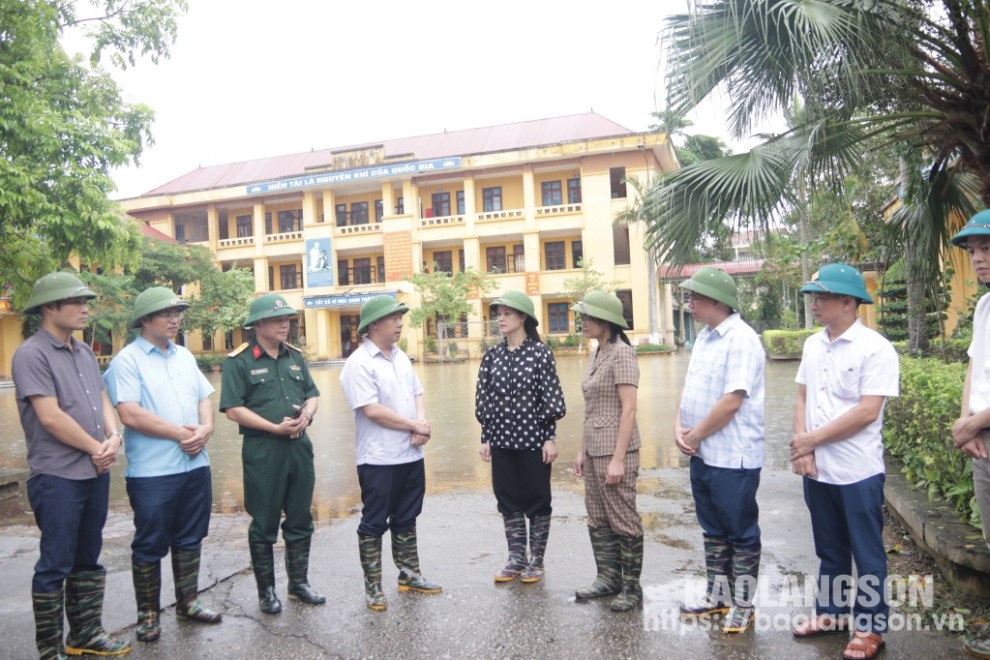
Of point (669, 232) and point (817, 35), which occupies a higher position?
point (817, 35)

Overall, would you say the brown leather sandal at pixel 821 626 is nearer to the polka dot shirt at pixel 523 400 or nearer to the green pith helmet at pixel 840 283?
the green pith helmet at pixel 840 283

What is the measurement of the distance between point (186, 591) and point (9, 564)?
1935 mm

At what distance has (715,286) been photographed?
352 cm

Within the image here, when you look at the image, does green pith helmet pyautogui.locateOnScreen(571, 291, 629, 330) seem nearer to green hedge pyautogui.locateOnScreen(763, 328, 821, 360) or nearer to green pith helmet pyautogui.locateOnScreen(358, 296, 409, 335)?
green pith helmet pyautogui.locateOnScreen(358, 296, 409, 335)

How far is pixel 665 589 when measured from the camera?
154 inches

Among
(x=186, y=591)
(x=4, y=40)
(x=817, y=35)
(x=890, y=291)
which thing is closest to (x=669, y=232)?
(x=817, y=35)

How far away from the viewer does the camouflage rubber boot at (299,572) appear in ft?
12.7

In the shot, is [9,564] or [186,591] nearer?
[186,591]

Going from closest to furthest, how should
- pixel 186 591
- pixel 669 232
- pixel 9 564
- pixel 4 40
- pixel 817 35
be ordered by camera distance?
1. pixel 186 591
2. pixel 9 564
3. pixel 817 35
4. pixel 4 40
5. pixel 669 232

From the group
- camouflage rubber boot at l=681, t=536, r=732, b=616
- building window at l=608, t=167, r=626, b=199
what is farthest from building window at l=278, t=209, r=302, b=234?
camouflage rubber boot at l=681, t=536, r=732, b=616

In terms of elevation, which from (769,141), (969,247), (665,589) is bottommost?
(665,589)

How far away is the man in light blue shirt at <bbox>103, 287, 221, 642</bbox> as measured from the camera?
3.52 m

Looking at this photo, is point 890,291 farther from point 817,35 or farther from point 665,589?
point 665,589

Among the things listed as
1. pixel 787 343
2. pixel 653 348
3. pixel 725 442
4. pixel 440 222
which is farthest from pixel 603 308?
pixel 440 222
